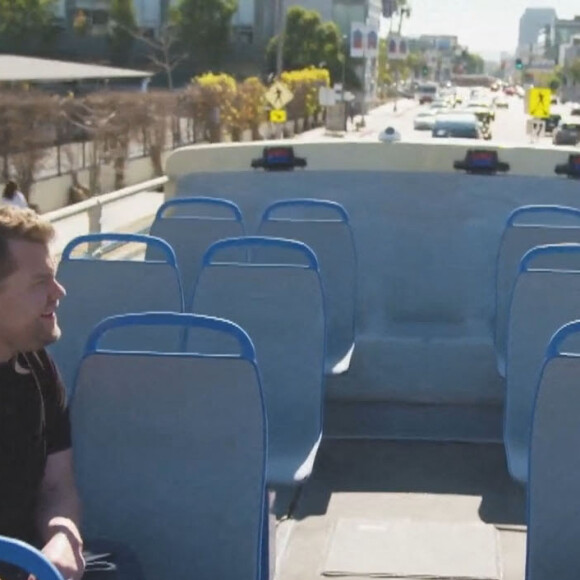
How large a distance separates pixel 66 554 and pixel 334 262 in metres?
3.13

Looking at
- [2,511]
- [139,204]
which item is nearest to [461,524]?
[2,511]

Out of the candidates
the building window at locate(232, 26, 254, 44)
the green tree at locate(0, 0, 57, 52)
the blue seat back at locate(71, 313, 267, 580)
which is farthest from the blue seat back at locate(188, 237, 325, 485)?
the building window at locate(232, 26, 254, 44)

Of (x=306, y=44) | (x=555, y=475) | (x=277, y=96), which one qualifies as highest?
(x=555, y=475)

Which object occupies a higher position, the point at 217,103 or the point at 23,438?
the point at 23,438

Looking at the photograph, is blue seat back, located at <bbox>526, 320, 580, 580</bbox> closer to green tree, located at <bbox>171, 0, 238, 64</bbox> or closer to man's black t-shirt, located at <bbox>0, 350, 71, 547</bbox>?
man's black t-shirt, located at <bbox>0, 350, 71, 547</bbox>

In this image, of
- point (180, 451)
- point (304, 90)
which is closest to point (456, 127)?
point (304, 90)

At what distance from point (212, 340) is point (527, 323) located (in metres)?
1.21

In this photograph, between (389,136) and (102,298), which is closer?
(102,298)

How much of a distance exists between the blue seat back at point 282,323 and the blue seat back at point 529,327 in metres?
0.72

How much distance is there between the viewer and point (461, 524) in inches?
196

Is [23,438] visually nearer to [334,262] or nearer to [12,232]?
[12,232]

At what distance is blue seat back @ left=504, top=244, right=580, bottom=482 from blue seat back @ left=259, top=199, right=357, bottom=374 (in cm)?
109

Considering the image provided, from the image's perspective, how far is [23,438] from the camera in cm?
322

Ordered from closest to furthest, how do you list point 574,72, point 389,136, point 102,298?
point 102,298 < point 389,136 < point 574,72
